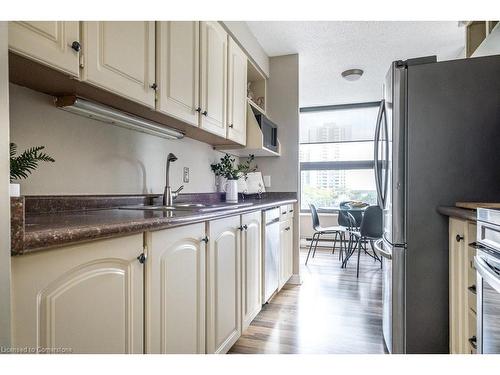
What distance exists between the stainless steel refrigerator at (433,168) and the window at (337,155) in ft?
11.7

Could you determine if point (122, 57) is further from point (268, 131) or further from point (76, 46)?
point (268, 131)

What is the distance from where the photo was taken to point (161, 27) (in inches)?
57.2

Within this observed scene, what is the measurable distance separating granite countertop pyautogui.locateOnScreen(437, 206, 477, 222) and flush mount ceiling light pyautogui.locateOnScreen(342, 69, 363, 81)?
2.64 meters

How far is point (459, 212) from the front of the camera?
4.23ft

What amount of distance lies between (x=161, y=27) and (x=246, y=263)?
1.43m

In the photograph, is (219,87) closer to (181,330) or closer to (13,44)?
(13,44)

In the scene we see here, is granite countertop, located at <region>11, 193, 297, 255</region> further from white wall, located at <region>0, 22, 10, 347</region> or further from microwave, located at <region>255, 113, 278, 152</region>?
microwave, located at <region>255, 113, 278, 152</region>

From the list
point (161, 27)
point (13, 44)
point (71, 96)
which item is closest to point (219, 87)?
point (161, 27)

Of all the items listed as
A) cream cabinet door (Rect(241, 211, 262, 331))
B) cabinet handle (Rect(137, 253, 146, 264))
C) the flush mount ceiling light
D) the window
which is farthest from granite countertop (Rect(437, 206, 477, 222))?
the window

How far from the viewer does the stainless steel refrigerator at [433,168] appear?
1544 millimetres

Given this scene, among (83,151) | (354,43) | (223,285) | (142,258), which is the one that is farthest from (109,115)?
(354,43)

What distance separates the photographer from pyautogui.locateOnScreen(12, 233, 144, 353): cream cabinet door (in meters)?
0.64

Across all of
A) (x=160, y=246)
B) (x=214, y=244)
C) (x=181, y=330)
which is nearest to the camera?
(x=160, y=246)

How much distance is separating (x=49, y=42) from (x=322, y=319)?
228 cm
